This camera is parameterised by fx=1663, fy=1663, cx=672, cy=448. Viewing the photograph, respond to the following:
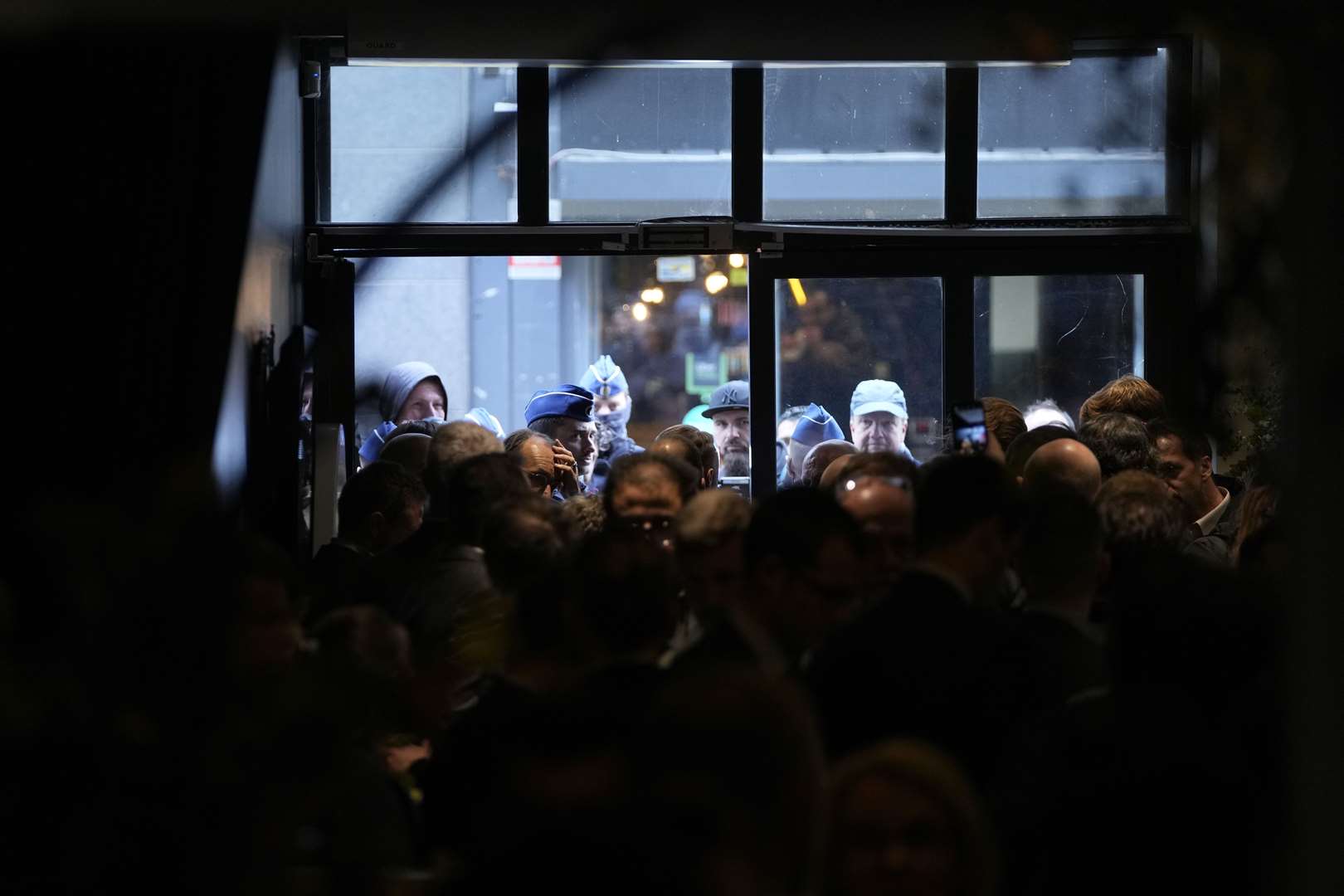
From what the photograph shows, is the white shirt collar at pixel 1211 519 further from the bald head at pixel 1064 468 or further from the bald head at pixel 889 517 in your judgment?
the bald head at pixel 889 517

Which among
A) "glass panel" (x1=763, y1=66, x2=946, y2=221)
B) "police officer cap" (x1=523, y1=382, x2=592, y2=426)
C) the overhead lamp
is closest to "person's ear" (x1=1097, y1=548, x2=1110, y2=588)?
"police officer cap" (x1=523, y1=382, x2=592, y2=426)

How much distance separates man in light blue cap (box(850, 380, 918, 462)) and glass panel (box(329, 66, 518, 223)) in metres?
2.10

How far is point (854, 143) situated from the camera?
8969 mm

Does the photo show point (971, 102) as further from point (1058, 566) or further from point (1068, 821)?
point (1068, 821)

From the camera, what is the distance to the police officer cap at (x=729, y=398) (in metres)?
8.94

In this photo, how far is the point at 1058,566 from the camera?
3496mm

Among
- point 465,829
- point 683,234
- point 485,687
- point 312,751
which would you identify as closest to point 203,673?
point 312,751

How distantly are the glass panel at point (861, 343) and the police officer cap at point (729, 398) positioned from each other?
0.65 ft

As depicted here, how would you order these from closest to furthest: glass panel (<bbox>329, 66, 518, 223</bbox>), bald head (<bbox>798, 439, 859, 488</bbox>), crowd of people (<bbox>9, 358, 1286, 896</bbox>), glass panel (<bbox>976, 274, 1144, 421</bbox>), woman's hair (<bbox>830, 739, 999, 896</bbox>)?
crowd of people (<bbox>9, 358, 1286, 896</bbox>), woman's hair (<bbox>830, 739, 999, 896</bbox>), bald head (<bbox>798, 439, 859, 488</bbox>), glass panel (<bbox>329, 66, 518, 223</bbox>), glass panel (<bbox>976, 274, 1144, 421</bbox>)

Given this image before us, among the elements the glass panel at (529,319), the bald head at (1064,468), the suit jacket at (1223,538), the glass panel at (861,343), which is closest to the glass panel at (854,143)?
the glass panel at (861,343)

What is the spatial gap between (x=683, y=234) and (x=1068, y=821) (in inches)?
259

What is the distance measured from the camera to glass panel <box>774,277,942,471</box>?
8.98m

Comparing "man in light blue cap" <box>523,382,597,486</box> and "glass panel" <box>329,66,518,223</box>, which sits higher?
"glass panel" <box>329,66,518,223</box>

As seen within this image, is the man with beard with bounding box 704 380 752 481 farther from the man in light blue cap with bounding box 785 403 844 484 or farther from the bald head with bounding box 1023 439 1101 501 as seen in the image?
the bald head with bounding box 1023 439 1101 501
